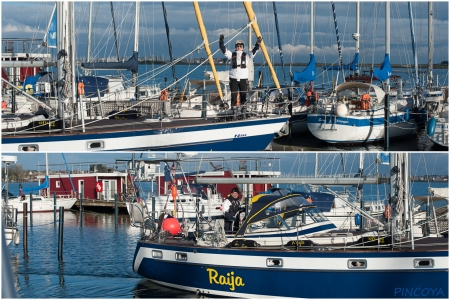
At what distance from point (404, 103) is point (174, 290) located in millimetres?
14257

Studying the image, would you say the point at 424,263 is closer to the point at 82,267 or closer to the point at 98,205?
the point at 82,267

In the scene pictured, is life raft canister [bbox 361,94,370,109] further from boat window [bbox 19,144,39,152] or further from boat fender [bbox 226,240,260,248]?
boat window [bbox 19,144,39,152]

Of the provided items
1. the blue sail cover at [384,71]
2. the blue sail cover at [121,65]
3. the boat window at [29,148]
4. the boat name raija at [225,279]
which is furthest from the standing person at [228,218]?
the blue sail cover at [384,71]

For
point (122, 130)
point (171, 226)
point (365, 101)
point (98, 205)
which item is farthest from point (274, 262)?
point (98, 205)

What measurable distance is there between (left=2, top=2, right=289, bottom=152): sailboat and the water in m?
3.67

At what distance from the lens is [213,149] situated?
72.0 feet

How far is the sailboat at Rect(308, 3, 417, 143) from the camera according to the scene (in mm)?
26719

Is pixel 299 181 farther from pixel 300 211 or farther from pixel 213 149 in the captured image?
pixel 213 149

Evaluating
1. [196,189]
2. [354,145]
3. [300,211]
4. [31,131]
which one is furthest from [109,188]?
[300,211]

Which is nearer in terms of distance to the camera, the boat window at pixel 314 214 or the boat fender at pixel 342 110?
the boat window at pixel 314 214

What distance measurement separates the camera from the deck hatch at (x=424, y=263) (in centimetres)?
1597

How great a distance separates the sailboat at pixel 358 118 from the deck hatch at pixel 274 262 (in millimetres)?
10788

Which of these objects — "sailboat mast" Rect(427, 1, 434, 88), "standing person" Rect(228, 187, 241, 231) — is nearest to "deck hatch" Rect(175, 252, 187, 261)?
"standing person" Rect(228, 187, 241, 231)

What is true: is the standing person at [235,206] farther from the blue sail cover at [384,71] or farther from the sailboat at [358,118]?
the blue sail cover at [384,71]
